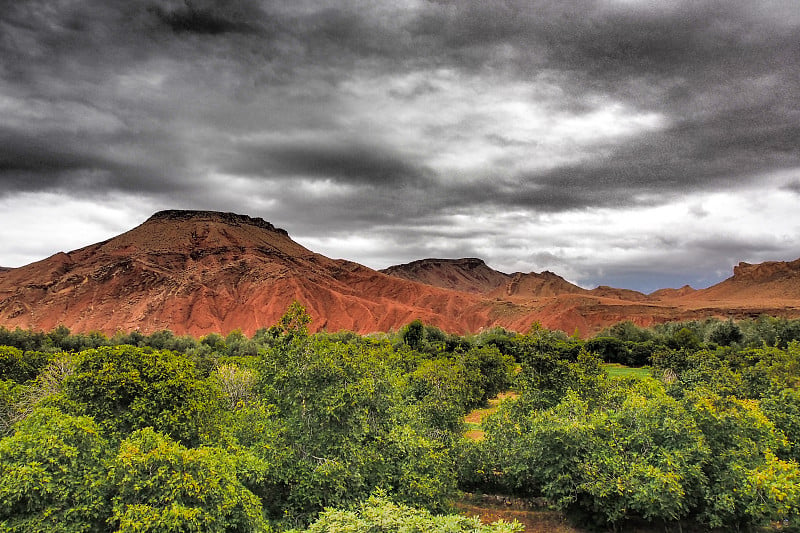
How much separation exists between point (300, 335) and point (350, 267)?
14732cm

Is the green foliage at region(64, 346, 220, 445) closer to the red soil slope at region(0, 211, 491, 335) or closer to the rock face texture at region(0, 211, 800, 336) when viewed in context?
the rock face texture at region(0, 211, 800, 336)

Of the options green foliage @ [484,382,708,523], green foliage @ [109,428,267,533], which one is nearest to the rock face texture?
green foliage @ [484,382,708,523]

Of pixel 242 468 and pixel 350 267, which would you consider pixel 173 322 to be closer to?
pixel 350 267

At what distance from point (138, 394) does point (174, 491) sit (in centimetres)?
373

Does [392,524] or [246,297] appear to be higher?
[246,297]

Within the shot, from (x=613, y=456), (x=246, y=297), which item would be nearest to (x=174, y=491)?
(x=613, y=456)

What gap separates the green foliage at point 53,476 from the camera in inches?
398

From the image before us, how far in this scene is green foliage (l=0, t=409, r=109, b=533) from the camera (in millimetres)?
10102

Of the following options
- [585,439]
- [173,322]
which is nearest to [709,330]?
[585,439]

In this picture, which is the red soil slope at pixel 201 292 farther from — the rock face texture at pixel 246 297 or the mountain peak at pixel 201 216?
the mountain peak at pixel 201 216

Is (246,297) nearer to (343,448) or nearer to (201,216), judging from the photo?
(201,216)

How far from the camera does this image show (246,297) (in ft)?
394

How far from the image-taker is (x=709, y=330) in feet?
235

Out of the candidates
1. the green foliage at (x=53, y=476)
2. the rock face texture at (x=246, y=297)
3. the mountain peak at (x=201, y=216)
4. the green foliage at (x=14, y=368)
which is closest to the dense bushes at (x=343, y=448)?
the green foliage at (x=53, y=476)
